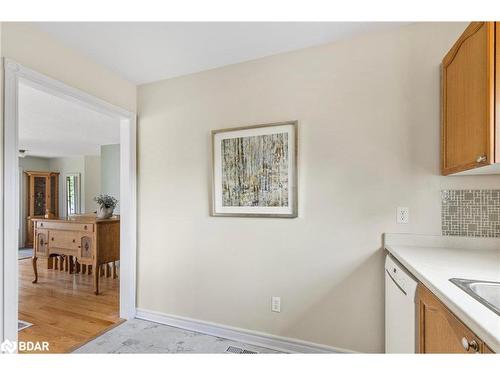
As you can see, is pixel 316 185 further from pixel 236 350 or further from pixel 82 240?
pixel 82 240

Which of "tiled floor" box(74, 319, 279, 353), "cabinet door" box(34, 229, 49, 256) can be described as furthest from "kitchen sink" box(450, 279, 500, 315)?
"cabinet door" box(34, 229, 49, 256)

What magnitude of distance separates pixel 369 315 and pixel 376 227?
605 millimetres

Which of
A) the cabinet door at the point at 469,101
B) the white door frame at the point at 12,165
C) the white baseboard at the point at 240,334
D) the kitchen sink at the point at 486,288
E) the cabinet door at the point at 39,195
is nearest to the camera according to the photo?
the kitchen sink at the point at 486,288

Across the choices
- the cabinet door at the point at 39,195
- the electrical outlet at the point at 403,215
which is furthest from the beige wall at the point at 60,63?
the cabinet door at the point at 39,195

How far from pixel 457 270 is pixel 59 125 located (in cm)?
478

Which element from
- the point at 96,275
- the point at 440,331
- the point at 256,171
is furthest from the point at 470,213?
the point at 96,275

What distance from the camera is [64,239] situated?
3.21 meters

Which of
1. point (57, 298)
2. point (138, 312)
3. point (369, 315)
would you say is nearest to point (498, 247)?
point (369, 315)

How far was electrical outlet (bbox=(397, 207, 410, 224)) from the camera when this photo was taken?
1664 millimetres

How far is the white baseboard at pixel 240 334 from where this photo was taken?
1.87 meters

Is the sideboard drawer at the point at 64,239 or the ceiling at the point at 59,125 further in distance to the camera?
the sideboard drawer at the point at 64,239

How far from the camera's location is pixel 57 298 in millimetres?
2980

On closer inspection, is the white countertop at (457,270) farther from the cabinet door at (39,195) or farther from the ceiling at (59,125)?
A: the cabinet door at (39,195)

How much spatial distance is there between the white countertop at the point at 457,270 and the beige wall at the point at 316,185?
6.9 inches
